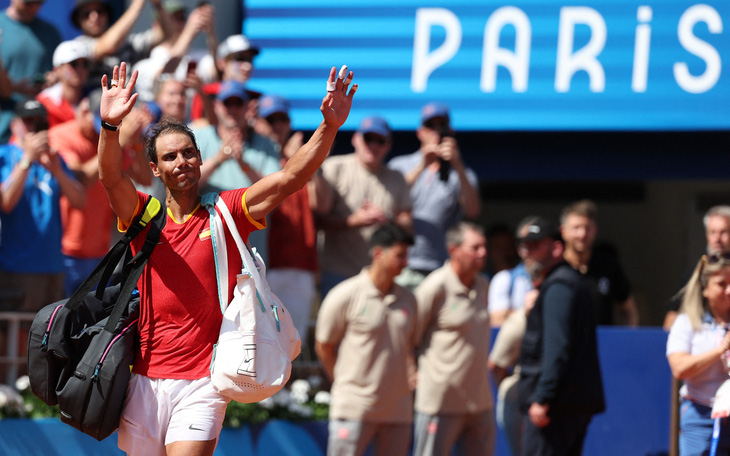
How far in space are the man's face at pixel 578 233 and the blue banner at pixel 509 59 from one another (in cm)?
236

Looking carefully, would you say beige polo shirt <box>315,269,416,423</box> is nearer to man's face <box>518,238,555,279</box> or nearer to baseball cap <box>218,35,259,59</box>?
man's face <box>518,238,555,279</box>

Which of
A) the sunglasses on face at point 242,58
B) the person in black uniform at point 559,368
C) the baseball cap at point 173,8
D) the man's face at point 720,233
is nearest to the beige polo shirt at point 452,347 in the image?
the person in black uniform at point 559,368

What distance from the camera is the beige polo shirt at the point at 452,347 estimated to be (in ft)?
24.4

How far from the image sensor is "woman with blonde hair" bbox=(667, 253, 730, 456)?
19.4ft

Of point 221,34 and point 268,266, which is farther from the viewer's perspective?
point 221,34

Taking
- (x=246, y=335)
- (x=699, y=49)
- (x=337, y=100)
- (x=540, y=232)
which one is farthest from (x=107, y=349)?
(x=699, y=49)

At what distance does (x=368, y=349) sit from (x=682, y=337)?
2230 millimetres

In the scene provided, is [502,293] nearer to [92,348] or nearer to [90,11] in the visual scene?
[92,348]

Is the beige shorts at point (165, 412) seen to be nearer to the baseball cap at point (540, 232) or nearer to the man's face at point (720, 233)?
the baseball cap at point (540, 232)

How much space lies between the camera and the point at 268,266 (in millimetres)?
8133

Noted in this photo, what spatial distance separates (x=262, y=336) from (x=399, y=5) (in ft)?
21.5

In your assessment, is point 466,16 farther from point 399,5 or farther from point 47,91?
point 47,91

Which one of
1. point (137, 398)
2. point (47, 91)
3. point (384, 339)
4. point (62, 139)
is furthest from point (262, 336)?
point (47, 91)

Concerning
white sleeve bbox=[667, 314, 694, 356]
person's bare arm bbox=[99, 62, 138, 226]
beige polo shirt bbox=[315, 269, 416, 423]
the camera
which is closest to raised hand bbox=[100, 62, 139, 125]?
person's bare arm bbox=[99, 62, 138, 226]
